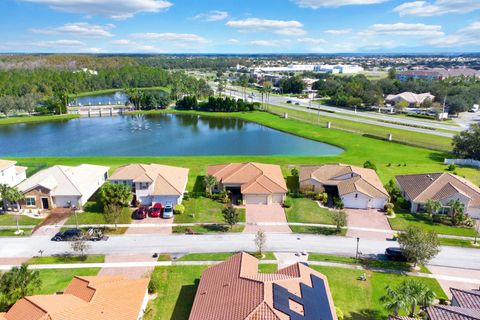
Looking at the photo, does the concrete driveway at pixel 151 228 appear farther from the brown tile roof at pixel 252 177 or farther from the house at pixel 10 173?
the house at pixel 10 173

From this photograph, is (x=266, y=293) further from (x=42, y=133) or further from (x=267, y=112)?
(x=267, y=112)

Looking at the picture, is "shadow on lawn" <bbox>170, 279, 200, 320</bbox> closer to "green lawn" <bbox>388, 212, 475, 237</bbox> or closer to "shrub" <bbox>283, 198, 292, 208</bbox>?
"shrub" <bbox>283, 198, 292, 208</bbox>

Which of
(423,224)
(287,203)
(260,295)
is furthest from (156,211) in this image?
(423,224)

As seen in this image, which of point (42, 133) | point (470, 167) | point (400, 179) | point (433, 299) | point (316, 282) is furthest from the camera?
point (42, 133)

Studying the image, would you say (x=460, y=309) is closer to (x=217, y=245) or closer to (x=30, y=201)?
(x=217, y=245)

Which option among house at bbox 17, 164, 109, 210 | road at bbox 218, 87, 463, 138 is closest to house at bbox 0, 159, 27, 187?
house at bbox 17, 164, 109, 210

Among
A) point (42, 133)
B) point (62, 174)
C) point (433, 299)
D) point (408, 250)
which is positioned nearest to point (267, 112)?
point (42, 133)
